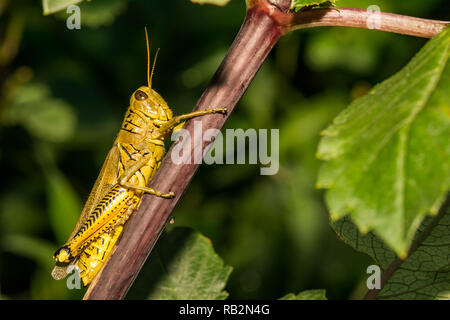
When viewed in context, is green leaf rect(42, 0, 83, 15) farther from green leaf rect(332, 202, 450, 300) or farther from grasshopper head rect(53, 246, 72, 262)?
grasshopper head rect(53, 246, 72, 262)

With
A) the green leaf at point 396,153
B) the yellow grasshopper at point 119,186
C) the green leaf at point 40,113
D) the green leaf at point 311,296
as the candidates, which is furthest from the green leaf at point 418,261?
the green leaf at point 40,113

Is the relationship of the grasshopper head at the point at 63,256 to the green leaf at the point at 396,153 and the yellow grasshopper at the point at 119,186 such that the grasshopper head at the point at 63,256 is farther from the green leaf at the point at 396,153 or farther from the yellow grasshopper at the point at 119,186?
the green leaf at the point at 396,153

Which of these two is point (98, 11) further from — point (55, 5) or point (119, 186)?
point (55, 5)

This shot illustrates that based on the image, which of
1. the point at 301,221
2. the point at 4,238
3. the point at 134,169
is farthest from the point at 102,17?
the point at 301,221

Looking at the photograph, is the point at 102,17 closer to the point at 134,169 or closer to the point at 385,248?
the point at 134,169

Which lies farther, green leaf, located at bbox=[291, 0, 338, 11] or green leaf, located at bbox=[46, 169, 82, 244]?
green leaf, located at bbox=[46, 169, 82, 244]

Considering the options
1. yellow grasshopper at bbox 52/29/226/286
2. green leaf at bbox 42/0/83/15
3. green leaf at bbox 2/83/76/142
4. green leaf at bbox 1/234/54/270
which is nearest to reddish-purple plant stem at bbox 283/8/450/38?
green leaf at bbox 42/0/83/15
